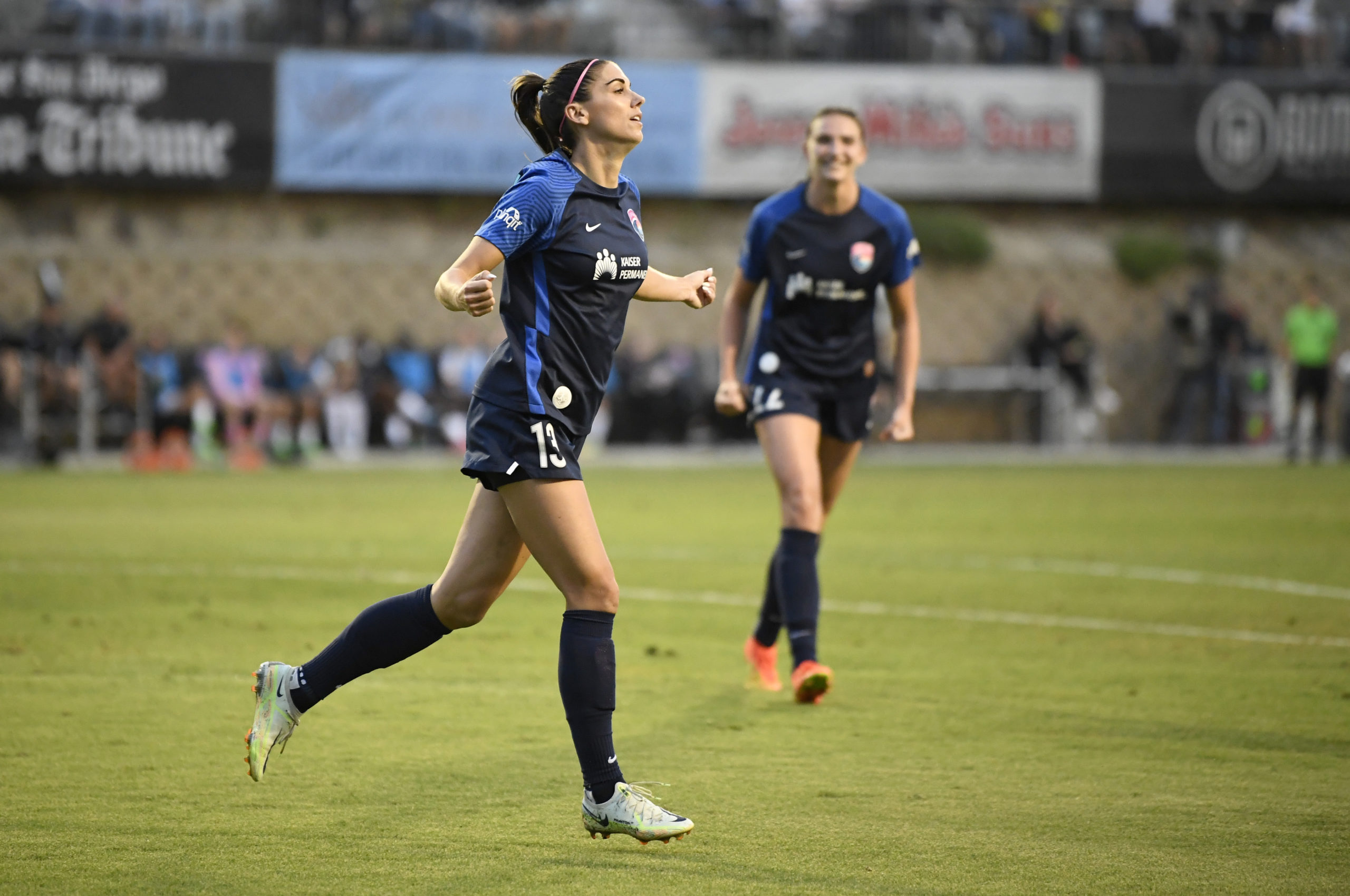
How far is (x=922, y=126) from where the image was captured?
2728 centimetres

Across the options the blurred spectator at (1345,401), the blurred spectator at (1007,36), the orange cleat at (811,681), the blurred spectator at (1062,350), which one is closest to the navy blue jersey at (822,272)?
the orange cleat at (811,681)

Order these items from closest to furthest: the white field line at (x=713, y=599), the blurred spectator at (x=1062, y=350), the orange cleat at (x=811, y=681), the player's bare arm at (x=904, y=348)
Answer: the orange cleat at (x=811, y=681) → the player's bare arm at (x=904, y=348) → the white field line at (x=713, y=599) → the blurred spectator at (x=1062, y=350)

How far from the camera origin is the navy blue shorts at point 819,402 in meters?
7.24

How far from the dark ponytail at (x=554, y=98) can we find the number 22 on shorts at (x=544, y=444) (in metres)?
0.86

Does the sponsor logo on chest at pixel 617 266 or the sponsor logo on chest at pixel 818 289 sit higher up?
the sponsor logo on chest at pixel 617 266

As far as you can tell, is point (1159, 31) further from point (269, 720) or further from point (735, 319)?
point (269, 720)

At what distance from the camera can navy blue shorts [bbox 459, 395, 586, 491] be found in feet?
15.2

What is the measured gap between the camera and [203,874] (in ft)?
13.9

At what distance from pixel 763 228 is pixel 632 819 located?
349 centimetres

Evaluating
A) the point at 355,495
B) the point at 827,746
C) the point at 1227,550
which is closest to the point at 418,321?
the point at 355,495

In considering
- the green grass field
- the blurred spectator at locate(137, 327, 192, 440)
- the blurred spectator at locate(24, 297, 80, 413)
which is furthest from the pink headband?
the blurred spectator at locate(137, 327, 192, 440)

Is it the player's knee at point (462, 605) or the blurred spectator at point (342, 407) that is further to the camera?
the blurred spectator at point (342, 407)

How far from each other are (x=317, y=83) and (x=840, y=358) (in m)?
19.9

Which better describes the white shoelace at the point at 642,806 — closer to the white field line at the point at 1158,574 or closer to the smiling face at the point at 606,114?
the smiling face at the point at 606,114
